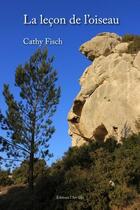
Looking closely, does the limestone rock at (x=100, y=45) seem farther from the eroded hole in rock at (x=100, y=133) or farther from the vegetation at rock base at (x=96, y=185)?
the vegetation at rock base at (x=96, y=185)

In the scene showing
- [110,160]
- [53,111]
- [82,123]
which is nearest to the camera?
[110,160]

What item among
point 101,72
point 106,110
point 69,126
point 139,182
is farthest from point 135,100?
point 139,182

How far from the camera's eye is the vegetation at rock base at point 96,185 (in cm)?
2352

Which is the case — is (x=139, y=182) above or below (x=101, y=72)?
below

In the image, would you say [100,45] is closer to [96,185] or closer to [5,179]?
[5,179]

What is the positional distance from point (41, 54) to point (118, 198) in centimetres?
1618

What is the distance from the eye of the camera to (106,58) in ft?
161

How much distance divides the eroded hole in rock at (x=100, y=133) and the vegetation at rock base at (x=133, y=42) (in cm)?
930

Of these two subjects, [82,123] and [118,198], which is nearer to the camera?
[118,198]

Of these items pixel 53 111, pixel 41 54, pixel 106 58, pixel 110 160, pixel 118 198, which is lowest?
pixel 118 198

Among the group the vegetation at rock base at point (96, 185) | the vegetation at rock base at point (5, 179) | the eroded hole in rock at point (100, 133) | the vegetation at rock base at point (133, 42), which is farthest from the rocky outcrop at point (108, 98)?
the vegetation at rock base at point (96, 185)

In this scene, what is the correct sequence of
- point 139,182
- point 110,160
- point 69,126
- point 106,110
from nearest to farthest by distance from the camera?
point 139,182 → point 110,160 → point 106,110 → point 69,126

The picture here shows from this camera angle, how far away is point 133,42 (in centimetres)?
4838

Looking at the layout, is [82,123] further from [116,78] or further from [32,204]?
[32,204]
